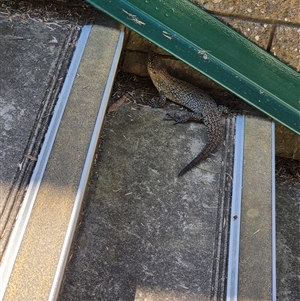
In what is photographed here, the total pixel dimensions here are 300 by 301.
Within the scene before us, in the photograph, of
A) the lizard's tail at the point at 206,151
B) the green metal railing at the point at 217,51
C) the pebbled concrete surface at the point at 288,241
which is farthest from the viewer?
the green metal railing at the point at 217,51

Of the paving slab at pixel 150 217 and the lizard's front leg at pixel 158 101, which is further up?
the lizard's front leg at pixel 158 101

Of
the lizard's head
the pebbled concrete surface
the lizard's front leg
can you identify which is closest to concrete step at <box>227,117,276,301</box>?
the pebbled concrete surface

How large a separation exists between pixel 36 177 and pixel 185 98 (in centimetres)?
179

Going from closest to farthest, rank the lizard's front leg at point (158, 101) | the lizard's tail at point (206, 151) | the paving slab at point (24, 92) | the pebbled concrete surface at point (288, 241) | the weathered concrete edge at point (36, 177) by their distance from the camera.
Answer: the weathered concrete edge at point (36, 177)
the paving slab at point (24, 92)
the pebbled concrete surface at point (288, 241)
the lizard's tail at point (206, 151)
the lizard's front leg at point (158, 101)

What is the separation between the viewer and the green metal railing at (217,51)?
4195mm

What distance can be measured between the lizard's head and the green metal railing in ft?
1.18

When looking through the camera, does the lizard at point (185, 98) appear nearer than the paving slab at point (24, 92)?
No

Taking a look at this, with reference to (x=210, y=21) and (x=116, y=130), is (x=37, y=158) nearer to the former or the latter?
(x=116, y=130)

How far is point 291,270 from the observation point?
156 inches

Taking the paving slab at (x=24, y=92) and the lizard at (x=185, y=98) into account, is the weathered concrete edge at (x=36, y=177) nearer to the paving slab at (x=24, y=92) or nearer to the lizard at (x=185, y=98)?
the paving slab at (x=24, y=92)

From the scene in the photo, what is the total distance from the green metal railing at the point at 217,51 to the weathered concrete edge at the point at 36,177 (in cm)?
47

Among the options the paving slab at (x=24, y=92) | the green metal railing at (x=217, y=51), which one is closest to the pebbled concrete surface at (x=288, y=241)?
the green metal railing at (x=217, y=51)

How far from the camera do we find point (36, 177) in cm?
332

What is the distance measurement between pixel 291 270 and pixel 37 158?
1.94m
